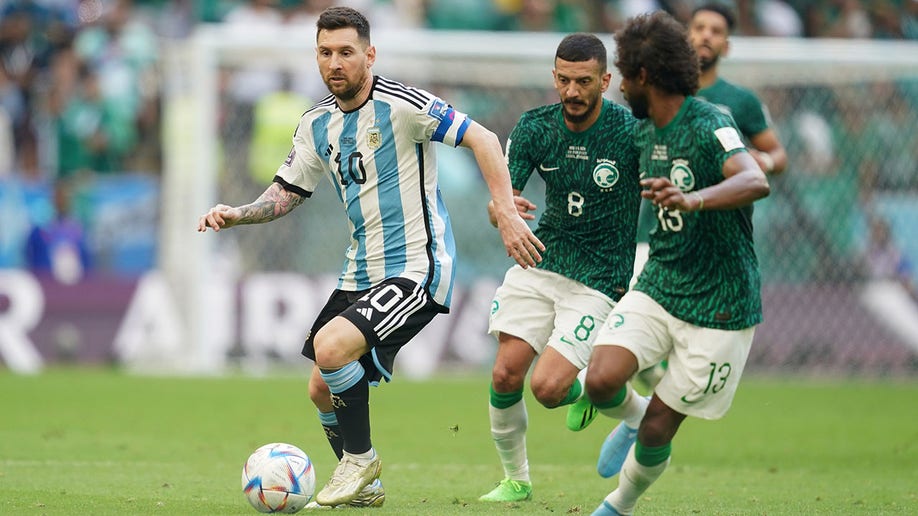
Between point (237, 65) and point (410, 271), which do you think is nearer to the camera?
point (410, 271)

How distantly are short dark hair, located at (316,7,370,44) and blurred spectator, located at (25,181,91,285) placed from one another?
9942 millimetres

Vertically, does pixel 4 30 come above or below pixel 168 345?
above

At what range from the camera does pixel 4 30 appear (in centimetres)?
1945

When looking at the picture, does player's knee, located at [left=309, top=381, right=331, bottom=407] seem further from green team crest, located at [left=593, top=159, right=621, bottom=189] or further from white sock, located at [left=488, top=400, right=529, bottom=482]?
green team crest, located at [left=593, top=159, right=621, bottom=189]

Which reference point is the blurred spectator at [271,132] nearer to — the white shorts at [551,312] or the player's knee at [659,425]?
the white shorts at [551,312]

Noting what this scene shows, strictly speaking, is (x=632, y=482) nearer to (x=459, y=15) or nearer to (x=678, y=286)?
(x=678, y=286)

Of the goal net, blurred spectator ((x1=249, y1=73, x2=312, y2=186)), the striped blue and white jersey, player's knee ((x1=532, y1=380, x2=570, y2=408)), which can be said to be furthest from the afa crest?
blurred spectator ((x1=249, y1=73, x2=312, y2=186))

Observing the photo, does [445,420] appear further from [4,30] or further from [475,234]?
[4,30]

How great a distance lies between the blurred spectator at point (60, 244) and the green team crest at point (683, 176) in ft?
36.8

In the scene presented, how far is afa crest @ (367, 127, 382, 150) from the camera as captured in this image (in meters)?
6.99

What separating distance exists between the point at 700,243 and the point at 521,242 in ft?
2.73

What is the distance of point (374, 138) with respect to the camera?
6992mm

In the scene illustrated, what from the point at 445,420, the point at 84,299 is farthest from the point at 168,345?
the point at 445,420

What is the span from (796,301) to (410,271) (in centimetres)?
973
